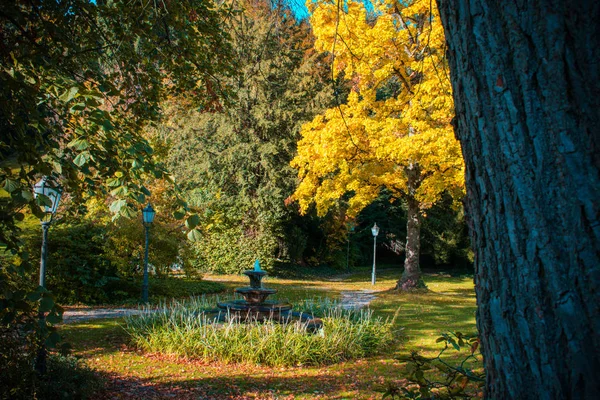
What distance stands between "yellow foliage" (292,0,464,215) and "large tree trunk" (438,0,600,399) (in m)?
11.2

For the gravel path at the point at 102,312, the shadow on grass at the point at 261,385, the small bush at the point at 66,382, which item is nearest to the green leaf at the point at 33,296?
the small bush at the point at 66,382

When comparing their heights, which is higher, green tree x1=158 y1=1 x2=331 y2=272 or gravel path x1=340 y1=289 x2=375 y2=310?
green tree x1=158 y1=1 x2=331 y2=272

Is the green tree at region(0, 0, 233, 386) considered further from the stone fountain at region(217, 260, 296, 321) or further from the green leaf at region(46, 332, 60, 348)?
the stone fountain at region(217, 260, 296, 321)

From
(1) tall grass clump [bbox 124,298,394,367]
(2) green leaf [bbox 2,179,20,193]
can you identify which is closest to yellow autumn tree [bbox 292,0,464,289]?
(1) tall grass clump [bbox 124,298,394,367]

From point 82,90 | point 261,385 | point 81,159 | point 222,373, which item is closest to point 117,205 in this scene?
point 81,159

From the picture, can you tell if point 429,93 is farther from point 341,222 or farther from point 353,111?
point 341,222

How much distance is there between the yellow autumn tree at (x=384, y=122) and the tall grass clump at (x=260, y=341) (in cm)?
612

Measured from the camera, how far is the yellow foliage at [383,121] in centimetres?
1270

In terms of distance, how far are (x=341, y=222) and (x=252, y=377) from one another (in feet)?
66.5

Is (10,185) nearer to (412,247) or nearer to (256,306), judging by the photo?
(256,306)

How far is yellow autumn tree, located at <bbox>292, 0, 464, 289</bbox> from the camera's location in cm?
1271

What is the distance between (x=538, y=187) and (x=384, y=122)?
13.2 m

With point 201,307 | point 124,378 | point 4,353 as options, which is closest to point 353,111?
point 201,307

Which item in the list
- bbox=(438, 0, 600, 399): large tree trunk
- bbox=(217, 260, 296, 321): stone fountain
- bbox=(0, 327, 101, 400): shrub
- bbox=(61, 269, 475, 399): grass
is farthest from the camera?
bbox=(217, 260, 296, 321): stone fountain
